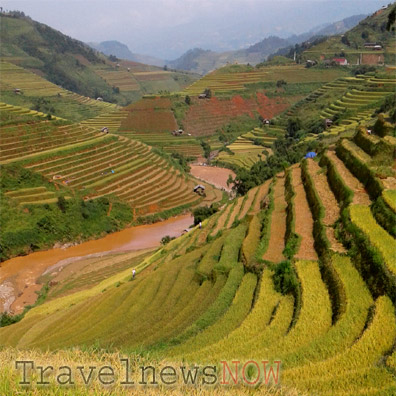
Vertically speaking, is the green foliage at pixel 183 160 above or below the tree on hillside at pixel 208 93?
below

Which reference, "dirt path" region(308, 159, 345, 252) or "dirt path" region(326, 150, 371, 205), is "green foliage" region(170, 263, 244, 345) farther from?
"dirt path" region(326, 150, 371, 205)

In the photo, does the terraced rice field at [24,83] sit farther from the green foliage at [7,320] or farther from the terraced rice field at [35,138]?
the green foliage at [7,320]

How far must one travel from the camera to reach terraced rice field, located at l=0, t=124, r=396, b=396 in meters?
8.13

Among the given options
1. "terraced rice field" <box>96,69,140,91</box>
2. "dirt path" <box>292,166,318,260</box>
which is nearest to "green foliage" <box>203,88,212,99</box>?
"dirt path" <box>292,166,318,260</box>

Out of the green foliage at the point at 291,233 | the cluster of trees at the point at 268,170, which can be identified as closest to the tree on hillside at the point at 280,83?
the cluster of trees at the point at 268,170

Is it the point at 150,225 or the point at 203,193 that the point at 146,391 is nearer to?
the point at 150,225

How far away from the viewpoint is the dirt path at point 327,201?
1393 centimetres

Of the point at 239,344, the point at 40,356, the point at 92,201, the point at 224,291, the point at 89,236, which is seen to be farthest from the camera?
the point at 92,201

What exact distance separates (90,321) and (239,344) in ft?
27.2

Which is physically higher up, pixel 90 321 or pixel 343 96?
pixel 343 96

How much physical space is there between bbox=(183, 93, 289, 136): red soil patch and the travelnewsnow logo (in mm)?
70187

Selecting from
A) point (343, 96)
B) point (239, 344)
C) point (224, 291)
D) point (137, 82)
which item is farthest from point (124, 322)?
point (137, 82)

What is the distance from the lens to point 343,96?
60.9m

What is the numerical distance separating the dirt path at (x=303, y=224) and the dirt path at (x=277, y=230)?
2.67 ft
